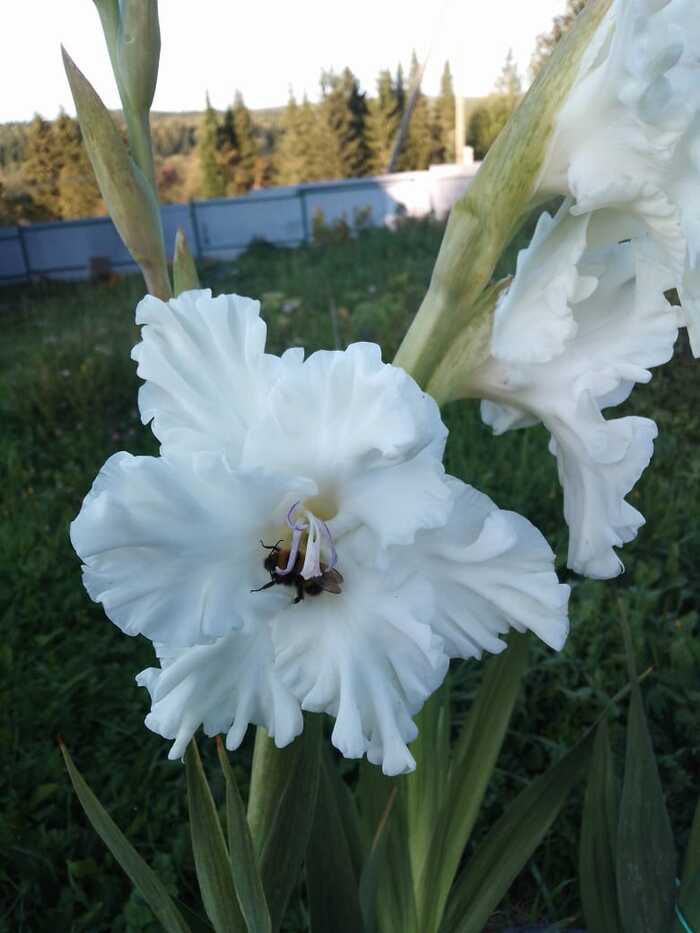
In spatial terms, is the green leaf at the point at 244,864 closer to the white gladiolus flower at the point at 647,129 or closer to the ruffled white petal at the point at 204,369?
the ruffled white petal at the point at 204,369

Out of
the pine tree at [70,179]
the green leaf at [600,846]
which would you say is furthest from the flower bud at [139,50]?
the pine tree at [70,179]

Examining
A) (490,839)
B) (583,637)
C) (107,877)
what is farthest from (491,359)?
(583,637)

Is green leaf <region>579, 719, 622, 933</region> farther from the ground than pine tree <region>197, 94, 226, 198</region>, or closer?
closer

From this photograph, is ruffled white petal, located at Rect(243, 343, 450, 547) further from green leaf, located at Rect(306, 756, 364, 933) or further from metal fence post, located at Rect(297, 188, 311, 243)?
metal fence post, located at Rect(297, 188, 311, 243)

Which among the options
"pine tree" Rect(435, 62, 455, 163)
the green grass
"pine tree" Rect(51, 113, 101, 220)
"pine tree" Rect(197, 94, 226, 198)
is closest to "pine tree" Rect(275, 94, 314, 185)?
"pine tree" Rect(197, 94, 226, 198)

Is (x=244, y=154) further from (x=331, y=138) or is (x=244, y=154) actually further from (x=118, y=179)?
(x=118, y=179)

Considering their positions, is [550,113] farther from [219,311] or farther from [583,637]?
[583,637]
